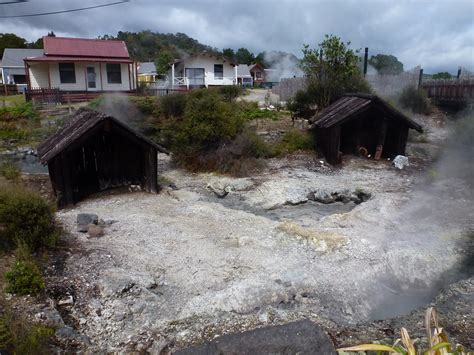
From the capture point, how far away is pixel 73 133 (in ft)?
34.2

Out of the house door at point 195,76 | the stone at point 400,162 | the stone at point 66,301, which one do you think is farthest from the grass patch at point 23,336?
the house door at point 195,76

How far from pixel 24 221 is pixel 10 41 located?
62.0 meters

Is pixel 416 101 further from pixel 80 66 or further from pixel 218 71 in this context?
Result: pixel 80 66

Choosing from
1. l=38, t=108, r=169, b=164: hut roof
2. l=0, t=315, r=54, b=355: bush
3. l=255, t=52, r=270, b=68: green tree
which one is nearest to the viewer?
l=0, t=315, r=54, b=355: bush

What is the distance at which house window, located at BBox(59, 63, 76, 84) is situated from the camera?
2894 centimetres

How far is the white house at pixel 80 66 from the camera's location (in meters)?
28.5

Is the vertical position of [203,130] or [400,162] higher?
[203,130]

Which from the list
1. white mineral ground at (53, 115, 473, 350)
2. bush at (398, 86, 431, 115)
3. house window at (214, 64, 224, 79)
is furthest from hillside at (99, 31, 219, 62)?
white mineral ground at (53, 115, 473, 350)

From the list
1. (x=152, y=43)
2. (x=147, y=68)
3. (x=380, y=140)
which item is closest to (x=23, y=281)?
(x=380, y=140)

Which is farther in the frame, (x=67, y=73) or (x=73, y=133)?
(x=67, y=73)

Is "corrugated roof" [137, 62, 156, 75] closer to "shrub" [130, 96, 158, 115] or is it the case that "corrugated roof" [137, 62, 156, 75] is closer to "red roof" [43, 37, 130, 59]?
"red roof" [43, 37, 130, 59]

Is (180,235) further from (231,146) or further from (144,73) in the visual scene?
(144,73)

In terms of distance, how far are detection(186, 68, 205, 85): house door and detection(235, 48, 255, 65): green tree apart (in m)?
43.7

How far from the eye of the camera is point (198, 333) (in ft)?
17.9
